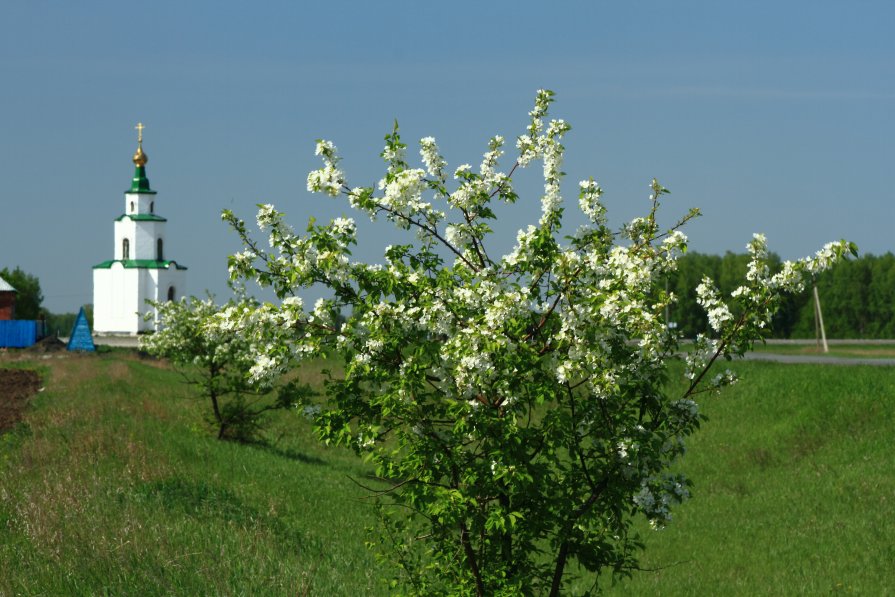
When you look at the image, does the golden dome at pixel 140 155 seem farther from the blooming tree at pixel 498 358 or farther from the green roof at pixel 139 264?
the blooming tree at pixel 498 358

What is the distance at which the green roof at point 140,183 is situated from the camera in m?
107

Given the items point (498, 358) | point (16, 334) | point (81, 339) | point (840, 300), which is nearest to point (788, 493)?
point (498, 358)

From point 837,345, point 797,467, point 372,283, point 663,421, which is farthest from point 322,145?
point 837,345

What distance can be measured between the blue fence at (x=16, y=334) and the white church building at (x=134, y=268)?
101ft

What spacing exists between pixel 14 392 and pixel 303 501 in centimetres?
1794

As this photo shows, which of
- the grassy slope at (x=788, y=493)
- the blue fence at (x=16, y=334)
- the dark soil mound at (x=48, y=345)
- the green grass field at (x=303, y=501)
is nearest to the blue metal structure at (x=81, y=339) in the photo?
the dark soil mound at (x=48, y=345)

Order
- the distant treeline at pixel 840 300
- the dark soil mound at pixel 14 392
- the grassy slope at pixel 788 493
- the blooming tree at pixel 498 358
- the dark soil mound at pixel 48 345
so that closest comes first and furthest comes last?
1. the blooming tree at pixel 498 358
2. the grassy slope at pixel 788 493
3. the dark soil mound at pixel 14 392
4. the dark soil mound at pixel 48 345
5. the distant treeline at pixel 840 300

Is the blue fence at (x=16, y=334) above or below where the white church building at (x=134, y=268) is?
below

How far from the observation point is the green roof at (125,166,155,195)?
4210 inches

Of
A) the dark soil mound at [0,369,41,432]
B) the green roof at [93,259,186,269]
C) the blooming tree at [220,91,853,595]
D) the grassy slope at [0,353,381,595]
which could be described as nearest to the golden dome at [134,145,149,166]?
the green roof at [93,259,186,269]

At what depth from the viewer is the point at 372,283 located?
9094 mm

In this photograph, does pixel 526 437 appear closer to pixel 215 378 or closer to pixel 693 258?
pixel 215 378

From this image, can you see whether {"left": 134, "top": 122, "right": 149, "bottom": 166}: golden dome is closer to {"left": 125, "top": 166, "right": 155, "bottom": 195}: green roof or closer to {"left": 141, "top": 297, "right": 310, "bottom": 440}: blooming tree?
{"left": 125, "top": 166, "right": 155, "bottom": 195}: green roof

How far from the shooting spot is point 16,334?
73.2 meters
